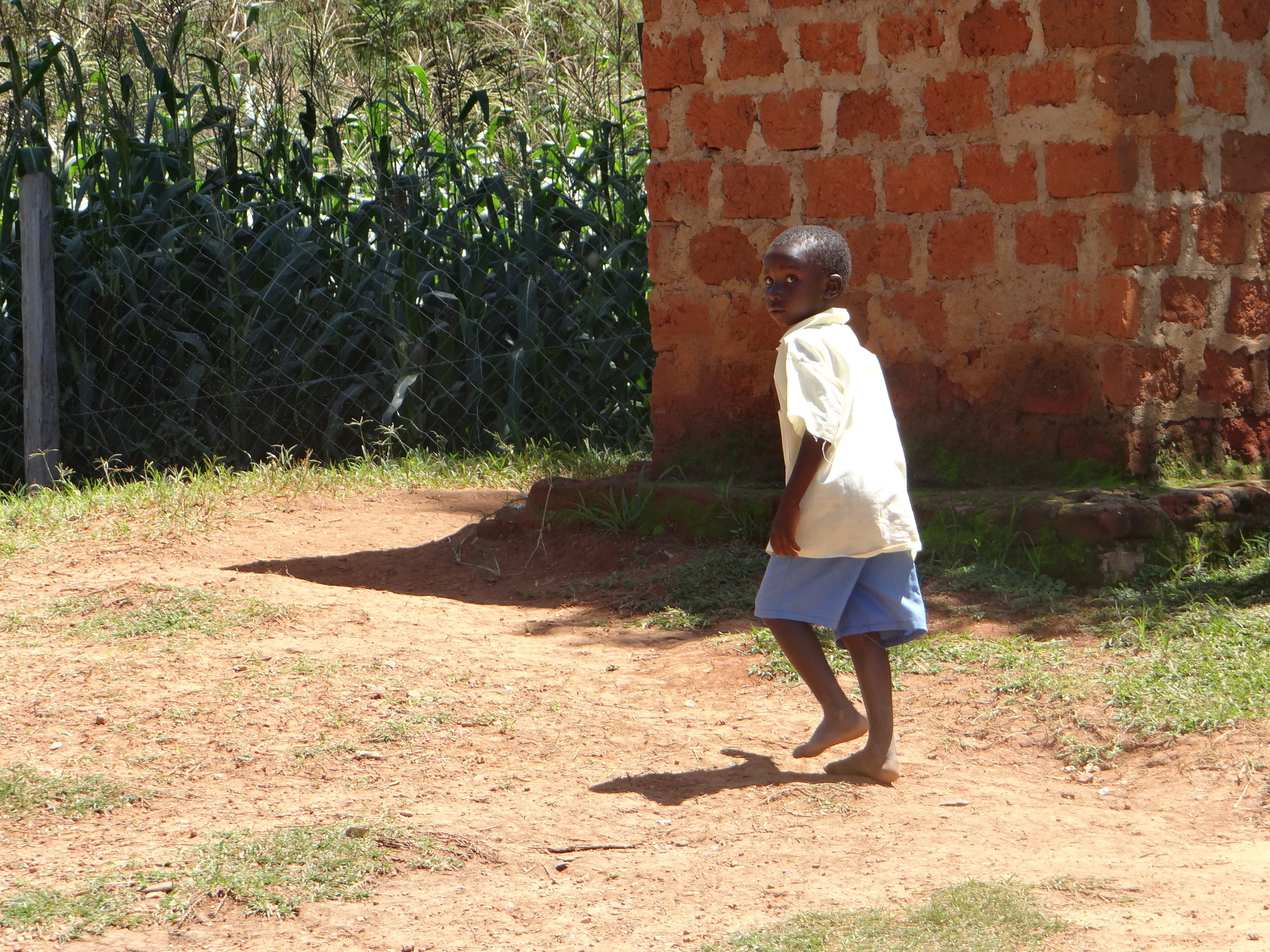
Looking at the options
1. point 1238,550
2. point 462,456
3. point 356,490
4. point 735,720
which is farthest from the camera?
point 462,456

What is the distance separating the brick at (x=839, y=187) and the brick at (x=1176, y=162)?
2.81 feet

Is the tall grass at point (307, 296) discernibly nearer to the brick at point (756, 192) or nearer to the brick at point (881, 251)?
the brick at point (756, 192)

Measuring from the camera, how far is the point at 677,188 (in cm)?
496

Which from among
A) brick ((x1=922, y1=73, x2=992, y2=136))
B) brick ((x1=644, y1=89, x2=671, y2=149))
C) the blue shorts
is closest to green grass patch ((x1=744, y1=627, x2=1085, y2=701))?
the blue shorts

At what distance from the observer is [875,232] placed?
461 centimetres

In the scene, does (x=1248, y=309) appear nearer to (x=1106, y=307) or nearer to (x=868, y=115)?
(x=1106, y=307)

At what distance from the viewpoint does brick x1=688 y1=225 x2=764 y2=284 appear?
4844mm

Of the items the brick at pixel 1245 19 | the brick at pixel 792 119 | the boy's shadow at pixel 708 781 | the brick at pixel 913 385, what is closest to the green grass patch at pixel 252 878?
the boy's shadow at pixel 708 781

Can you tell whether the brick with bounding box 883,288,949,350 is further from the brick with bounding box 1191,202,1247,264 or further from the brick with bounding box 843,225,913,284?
the brick with bounding box 1191,202,1247,264

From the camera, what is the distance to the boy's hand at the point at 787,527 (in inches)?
113

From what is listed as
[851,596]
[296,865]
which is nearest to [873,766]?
[851,596]

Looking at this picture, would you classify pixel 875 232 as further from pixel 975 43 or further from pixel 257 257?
pixel 257 257

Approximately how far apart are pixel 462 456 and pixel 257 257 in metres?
1.54

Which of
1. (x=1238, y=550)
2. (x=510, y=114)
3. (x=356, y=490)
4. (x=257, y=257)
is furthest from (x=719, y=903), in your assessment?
(x=510, y=114)
